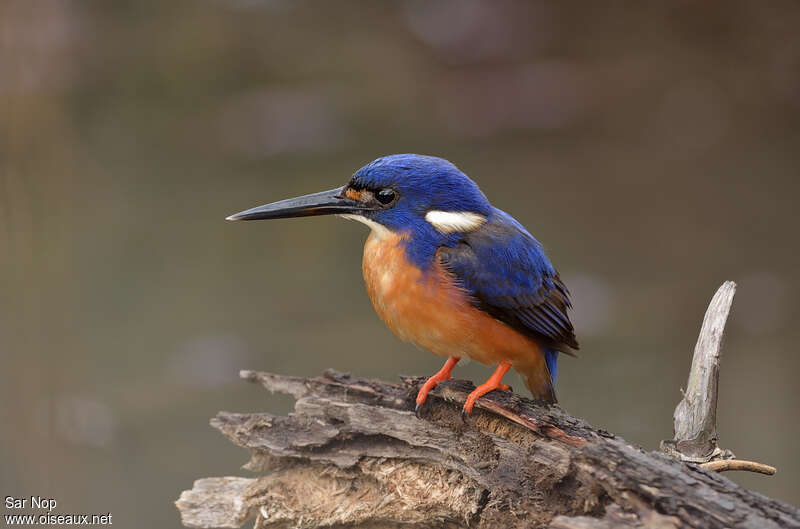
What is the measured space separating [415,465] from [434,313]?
0.42 metres

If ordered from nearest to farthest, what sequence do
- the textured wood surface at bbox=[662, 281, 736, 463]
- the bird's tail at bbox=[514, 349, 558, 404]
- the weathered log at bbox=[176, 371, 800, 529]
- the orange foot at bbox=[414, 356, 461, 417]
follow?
the weathered log at bbox=[176, 371, 800, 529] < the textured wood surface at bbox=[662, 281, 736, 463] < the orange foot at bbox=[414, 356, 461, 417] < the bird's tail at bbox=[514, 349, 558, 404]

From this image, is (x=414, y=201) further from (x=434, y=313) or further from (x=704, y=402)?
(x=704, y=402)

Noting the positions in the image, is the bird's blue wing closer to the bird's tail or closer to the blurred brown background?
the bird's tail

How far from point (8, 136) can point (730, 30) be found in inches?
176

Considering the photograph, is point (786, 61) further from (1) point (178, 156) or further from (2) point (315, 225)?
(1) point (178, 156)

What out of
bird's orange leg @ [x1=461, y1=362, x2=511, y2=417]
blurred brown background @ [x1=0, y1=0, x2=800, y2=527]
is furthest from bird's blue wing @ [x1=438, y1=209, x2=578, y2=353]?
blurred brown background @ [x1=0, y1=0, x2=800, y2=527]

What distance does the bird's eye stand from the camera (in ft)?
8.63

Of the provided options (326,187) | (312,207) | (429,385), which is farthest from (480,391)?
(326,187)

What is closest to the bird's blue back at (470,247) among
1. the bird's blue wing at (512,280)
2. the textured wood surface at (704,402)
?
the bird's blue wing at (512,280)

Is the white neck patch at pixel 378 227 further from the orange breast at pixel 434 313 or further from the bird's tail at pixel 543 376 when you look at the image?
the bird's tail at pixel 543 376

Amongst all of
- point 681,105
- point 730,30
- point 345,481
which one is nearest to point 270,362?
point 345,481

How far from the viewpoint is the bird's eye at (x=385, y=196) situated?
2629mm

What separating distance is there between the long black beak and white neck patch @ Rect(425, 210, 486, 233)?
0.65 ft

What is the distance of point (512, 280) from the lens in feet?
8.50
